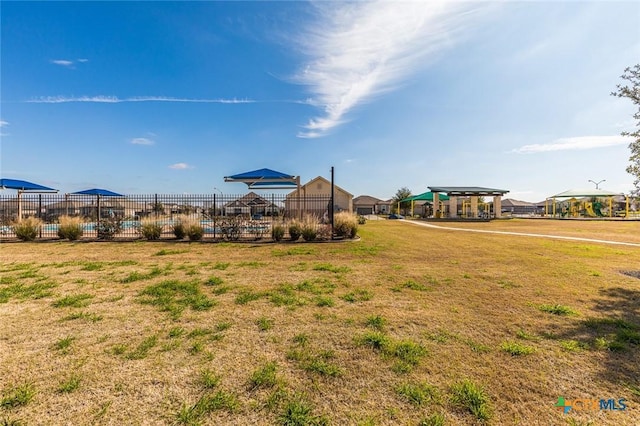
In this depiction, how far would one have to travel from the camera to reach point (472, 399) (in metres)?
2.36

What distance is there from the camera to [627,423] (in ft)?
7.04

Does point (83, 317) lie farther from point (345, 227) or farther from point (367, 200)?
point (367, 200)

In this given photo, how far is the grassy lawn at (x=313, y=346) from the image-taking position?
2.27 meters

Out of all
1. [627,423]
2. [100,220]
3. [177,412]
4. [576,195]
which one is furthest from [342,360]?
[576,195]

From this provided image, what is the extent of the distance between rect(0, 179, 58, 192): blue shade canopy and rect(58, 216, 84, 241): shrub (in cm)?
548

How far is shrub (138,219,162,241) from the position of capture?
1217cm

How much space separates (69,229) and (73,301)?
381 inches

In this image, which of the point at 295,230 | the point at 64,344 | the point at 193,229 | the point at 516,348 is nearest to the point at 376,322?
the point at 516,348

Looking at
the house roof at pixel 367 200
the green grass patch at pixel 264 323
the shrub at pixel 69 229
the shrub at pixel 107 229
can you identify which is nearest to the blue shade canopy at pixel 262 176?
the shrub at pixel 107 229

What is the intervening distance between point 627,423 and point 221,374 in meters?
3.37

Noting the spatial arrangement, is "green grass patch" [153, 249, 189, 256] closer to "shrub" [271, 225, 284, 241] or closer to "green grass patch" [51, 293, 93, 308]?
"shrub" [271, 225, 284, 241]

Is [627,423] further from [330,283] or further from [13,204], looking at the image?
[13,204]

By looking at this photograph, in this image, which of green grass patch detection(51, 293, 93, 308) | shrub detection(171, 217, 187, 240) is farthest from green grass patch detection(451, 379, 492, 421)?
shrub detection(171, 217, 187, 240)

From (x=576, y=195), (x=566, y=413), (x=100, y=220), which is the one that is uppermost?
(x=576, y=195)
